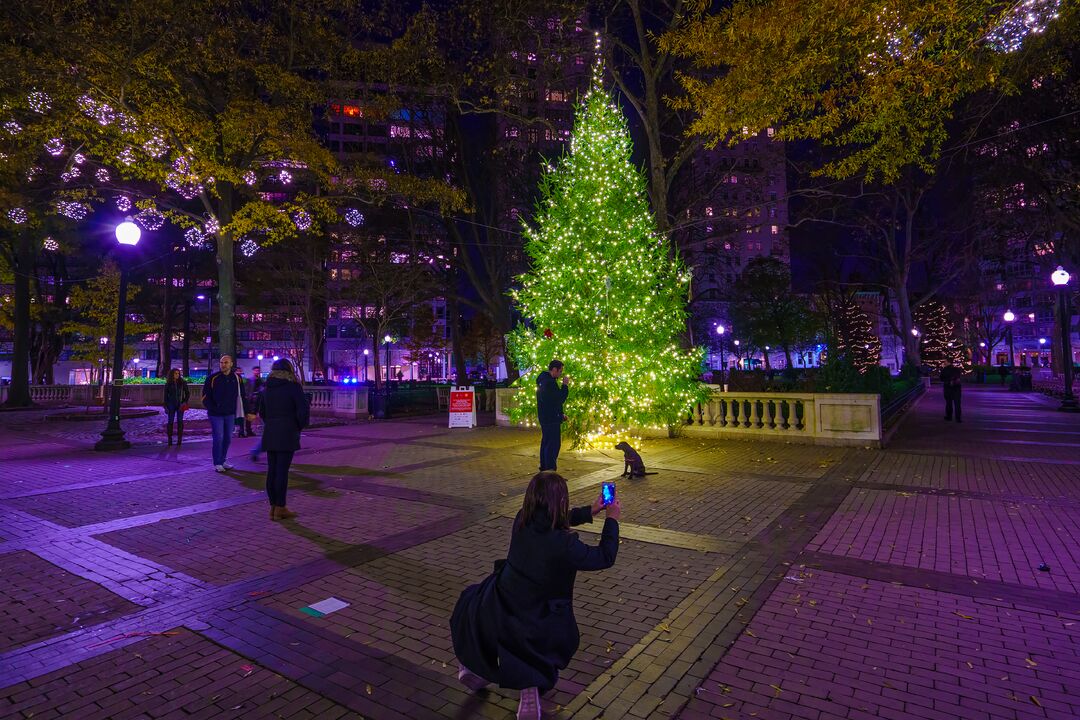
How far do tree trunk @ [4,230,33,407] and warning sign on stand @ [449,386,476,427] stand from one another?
2403cm

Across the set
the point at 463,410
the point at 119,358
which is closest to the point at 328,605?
the point at 119,358

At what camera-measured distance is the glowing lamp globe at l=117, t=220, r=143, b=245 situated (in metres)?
12.3

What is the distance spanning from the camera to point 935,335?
58781 millimetres

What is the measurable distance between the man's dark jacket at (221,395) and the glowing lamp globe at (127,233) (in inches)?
211

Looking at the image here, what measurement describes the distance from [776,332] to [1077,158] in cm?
3208

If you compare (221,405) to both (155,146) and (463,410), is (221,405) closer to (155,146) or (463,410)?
(463,410)

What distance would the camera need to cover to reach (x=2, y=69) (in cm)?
986

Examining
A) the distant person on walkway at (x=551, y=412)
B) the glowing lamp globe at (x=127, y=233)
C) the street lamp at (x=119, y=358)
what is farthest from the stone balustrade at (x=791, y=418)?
the glowing lamp globe at (x=127, y=233)

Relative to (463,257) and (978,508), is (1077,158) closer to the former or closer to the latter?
(978,508)

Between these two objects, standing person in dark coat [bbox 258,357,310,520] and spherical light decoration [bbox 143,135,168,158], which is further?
spherical light decoration [bbox 143,135,168,158]

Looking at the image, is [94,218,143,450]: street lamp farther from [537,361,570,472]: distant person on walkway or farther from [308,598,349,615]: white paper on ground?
[308,598,349,615]: white paper on ground

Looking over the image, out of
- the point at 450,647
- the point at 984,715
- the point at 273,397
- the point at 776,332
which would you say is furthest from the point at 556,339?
the point at 776,332

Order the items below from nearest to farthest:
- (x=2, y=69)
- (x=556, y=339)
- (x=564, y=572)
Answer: (x=564, y=572) < (x=2, y=69) < (x=556, y=339)

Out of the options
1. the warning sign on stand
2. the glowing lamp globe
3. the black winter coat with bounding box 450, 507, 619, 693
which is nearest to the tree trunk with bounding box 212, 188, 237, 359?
the glowing lamp globe
